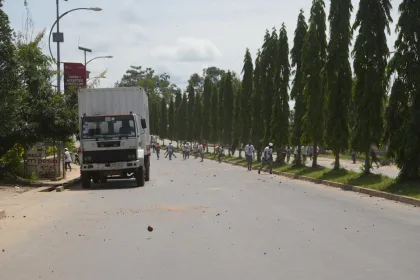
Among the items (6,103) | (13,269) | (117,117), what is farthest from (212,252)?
(117,117)

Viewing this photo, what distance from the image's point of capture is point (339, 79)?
104ft

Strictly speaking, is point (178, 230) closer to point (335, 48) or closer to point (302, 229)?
point (302, 229)

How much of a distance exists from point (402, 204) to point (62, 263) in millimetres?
11739

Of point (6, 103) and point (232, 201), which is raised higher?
point (6, 103)

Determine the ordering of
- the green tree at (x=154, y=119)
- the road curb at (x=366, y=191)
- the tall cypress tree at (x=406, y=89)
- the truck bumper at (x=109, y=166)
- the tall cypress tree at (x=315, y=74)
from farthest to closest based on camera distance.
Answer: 1. the green tree at (x=154, y=119)
2. the tall cypress tree at (x=315, y=74)
3. the truck bumper at (x=109, y=166)
4. the tall cypress tree at (x=406, y=89)
5. the road curb at (x=366, y=191)

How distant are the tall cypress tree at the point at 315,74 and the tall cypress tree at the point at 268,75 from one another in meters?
11.9

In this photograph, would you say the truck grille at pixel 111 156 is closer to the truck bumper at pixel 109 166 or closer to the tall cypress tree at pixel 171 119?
the truck bumper at pixel 109 166

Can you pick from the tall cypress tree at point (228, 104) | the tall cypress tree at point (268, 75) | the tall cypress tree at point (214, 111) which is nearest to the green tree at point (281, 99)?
the tall cypress tree at point (268, 75)

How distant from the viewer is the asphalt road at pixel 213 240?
8.44 meters

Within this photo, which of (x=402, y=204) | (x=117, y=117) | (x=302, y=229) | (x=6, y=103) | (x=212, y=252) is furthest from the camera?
(x=117, y=117)

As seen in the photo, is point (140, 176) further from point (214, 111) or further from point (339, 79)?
point (214, 111)

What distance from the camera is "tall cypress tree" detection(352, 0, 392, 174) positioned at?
2653cm

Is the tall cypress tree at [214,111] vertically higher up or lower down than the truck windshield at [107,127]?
higher up

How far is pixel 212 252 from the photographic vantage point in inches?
385
